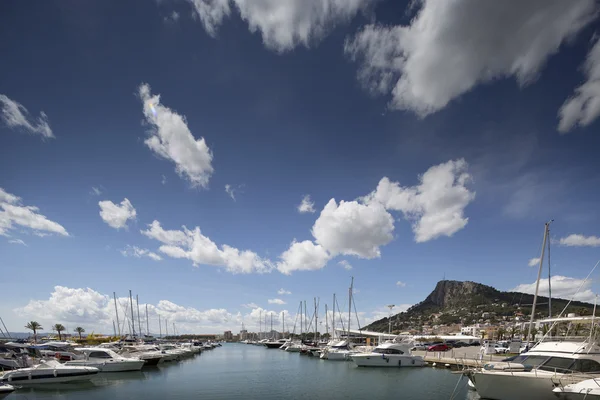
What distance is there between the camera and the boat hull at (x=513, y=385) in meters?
20.0

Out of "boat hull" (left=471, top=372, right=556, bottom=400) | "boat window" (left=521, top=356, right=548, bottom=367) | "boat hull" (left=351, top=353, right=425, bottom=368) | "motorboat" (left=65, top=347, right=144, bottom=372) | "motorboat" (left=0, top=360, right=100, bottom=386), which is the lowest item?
"boat hull" (left=351, top=353, right=425, bottom=368)

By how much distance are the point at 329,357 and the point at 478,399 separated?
157ft

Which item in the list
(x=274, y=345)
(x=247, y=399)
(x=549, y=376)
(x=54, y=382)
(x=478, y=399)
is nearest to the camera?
(x=549, y=376)

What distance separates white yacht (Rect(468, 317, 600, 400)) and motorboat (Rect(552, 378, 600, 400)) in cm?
60

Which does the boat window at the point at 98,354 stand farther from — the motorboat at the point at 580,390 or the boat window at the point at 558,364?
the motorboat at the point at 580,390

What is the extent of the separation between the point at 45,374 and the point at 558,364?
4495cm

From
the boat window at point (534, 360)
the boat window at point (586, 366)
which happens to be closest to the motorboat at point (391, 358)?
the boat window at point (534, 360)

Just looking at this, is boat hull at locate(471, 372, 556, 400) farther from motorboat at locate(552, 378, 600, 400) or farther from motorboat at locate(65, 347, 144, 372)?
motorboat at locate(65, 347, 144, 372)

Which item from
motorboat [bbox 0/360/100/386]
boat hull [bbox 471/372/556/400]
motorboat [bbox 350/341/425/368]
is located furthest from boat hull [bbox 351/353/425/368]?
motorboat [bbox 0/360/100/386]

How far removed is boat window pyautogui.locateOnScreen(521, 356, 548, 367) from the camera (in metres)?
21.8

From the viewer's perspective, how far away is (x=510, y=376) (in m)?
21.1

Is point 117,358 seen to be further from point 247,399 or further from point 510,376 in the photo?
point 510,376

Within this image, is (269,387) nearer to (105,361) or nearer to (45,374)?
(45,374)

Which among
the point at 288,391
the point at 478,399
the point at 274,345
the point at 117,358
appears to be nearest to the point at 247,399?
the point at 288,391
